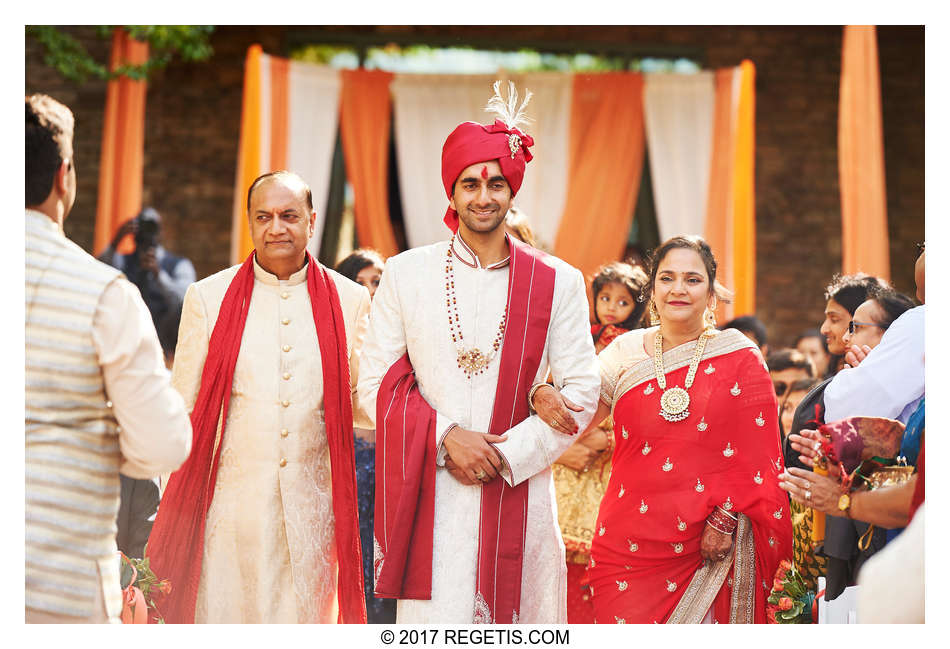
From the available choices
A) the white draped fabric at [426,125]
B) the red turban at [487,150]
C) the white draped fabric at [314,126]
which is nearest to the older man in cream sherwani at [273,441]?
the red turban at [487,150]

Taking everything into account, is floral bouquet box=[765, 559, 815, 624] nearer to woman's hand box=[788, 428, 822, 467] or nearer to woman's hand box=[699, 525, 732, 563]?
woman's hand box=[699, 525, 732, 563]

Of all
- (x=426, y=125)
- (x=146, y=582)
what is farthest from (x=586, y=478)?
(x=426, y=125)

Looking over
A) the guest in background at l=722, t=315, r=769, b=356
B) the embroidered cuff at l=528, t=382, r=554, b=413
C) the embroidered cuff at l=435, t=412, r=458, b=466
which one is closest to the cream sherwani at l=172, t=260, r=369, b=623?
the embroidered cuff at l=435, t=412, r=458, b=466

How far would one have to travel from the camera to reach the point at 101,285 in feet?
9.52

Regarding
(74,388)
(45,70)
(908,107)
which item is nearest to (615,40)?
(908,107)

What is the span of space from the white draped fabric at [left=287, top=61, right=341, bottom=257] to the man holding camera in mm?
1251

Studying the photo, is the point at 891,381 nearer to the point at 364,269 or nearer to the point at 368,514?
the point at 368,514

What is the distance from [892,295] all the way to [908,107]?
5079 mm

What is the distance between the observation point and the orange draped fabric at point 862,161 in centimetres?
664

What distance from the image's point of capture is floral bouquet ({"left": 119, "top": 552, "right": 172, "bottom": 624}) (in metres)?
3.59

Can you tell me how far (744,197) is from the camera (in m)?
7.30

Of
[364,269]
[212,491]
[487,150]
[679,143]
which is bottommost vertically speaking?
[212,491]

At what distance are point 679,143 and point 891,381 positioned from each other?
→ 14.8 feet

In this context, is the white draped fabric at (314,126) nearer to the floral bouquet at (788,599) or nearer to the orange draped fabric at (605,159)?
the orange draped fabric at (605,159)
